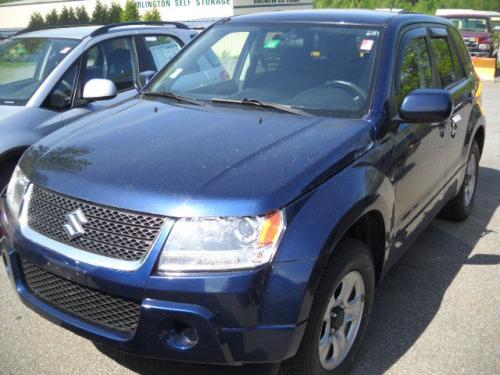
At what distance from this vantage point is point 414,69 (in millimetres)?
3828

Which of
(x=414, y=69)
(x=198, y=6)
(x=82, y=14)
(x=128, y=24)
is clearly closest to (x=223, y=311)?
(x=414, y=69)

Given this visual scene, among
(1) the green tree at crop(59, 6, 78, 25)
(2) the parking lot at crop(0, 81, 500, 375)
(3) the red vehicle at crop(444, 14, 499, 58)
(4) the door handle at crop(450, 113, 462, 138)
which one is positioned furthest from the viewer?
(1) the green tree at crop(59, 6, 78, 25)

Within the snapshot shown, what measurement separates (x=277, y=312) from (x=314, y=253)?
0.29m

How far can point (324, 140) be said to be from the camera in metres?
2.88

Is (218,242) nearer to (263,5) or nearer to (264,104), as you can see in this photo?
(264,104)

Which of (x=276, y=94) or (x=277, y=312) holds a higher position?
(x=276, y=94)

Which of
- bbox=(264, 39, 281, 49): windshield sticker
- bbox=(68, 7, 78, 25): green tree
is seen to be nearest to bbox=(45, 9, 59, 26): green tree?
bbox=(68, 7, 78, 25): green tree

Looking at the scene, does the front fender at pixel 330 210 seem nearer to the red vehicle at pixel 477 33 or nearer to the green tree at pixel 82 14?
the red vehicle at pixel 477 33

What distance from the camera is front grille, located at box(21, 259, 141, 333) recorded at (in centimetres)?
247

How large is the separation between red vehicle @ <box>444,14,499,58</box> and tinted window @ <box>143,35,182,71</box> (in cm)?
1495

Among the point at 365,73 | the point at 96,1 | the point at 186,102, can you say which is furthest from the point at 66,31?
the point at 96,1

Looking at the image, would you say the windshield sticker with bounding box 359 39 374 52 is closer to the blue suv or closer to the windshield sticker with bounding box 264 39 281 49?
the blue suv

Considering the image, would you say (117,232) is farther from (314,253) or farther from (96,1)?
(96,1)

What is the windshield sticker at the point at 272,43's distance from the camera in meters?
3.85
